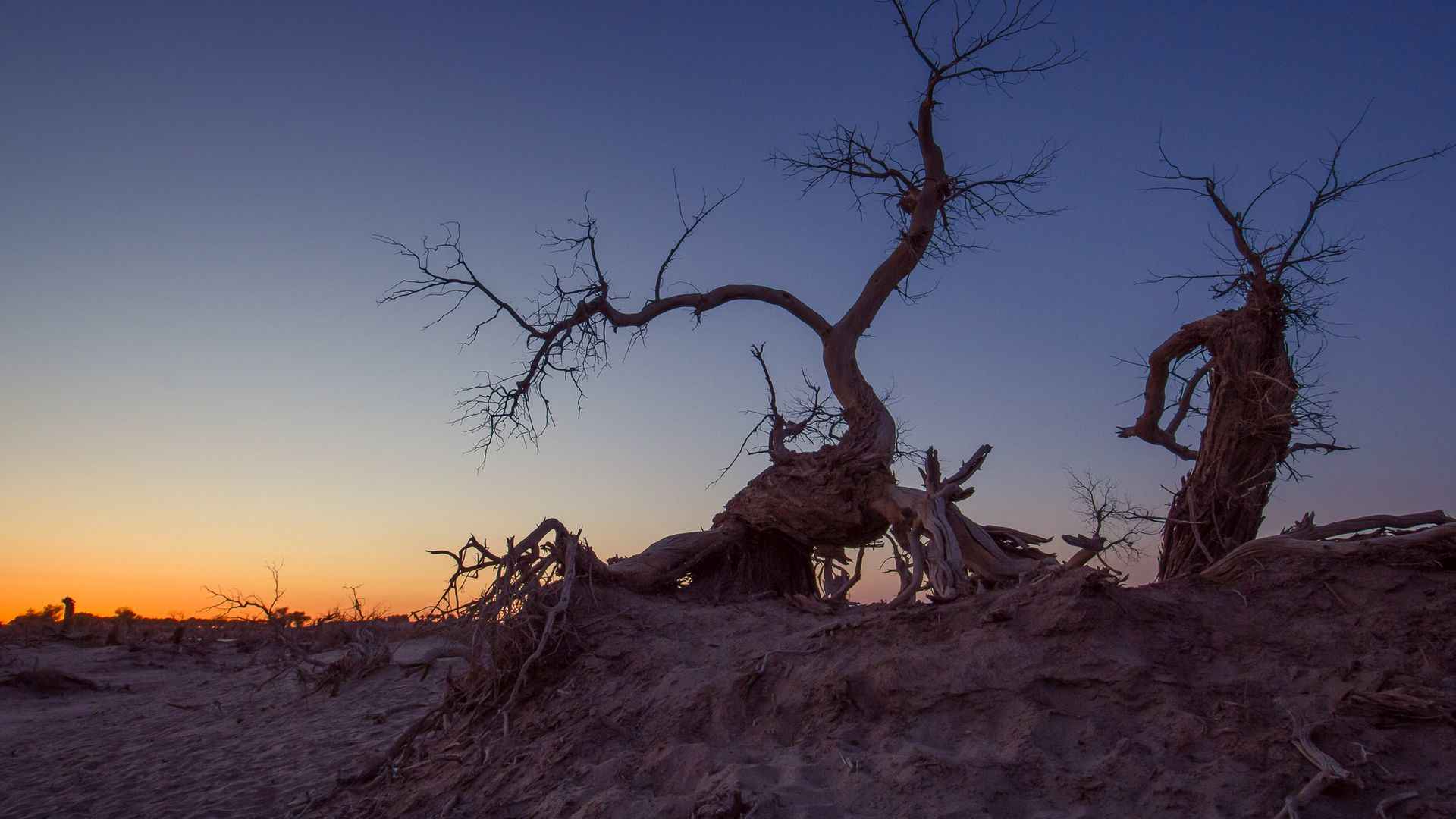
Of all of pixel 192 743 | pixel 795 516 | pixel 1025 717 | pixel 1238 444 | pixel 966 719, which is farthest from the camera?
pixel 795 516

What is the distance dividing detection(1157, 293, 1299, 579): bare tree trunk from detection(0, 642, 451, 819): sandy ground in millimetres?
5523

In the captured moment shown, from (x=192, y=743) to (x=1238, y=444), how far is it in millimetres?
7991

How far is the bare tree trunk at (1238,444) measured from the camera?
17.9 feet

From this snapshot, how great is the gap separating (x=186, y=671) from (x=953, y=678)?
1278 cm

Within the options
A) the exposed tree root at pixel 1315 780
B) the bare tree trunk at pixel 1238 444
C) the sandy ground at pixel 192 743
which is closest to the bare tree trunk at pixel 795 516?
the bare tree trunk at pixel 1238 444

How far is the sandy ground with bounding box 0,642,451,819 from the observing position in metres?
5.45

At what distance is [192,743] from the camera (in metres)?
6.89

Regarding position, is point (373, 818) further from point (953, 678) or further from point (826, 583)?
point (826, 583)

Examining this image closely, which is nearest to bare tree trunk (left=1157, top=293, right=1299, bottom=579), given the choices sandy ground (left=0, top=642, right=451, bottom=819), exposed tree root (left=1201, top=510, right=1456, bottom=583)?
exposed tree root (left=1201, top=510, right=1456, bottom=583)

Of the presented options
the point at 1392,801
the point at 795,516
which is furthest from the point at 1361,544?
the point at 795,516

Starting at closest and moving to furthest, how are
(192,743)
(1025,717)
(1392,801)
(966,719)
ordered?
(1392,801) < (1025,717) < (966,719) < (192,743)

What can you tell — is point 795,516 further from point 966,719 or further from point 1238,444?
point 966,719

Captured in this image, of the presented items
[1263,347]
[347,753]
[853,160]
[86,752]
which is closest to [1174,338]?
[1263,347]

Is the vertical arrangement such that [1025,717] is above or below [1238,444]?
below
